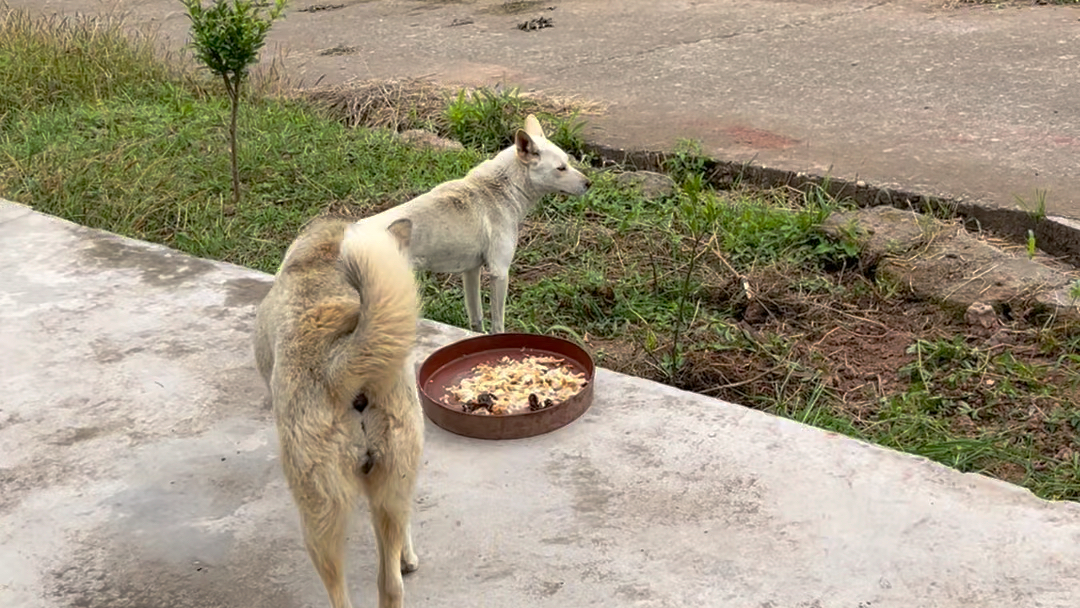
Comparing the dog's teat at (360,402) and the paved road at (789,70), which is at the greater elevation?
the dog's teat at (360,402)

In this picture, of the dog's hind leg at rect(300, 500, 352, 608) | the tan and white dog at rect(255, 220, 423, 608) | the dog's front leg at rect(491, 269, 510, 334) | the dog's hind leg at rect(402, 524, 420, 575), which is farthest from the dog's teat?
the dog's front leg at rect(491, 269, 510, 334)

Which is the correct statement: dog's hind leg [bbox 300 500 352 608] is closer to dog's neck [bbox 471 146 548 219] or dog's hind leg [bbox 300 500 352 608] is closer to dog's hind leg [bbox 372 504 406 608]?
dog's hind leg [bbox 372 504 406 608]

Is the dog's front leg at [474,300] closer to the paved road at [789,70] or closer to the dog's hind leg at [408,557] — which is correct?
the dog's hind leg at [408,557]

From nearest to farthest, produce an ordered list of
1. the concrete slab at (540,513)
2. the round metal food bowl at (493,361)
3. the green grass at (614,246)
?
the concrete slab at (540,513)
the round metal food bowl at (493,361)
the green grass at (614,246)

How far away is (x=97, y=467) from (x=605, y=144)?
4.47 m

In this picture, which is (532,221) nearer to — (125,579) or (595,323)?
(595,323)

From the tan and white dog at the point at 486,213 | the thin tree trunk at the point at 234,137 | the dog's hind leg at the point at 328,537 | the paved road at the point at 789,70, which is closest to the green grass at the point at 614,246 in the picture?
the thin tree trunk at the point at 234,137

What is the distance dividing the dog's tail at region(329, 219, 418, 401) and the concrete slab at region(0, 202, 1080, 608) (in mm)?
776

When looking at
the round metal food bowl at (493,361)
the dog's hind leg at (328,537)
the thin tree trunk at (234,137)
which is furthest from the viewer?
the thin tree trunk at (234,137)

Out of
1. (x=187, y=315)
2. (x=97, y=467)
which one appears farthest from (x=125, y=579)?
(x=187, y=315)

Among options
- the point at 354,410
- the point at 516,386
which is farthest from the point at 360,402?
the point at 516,386

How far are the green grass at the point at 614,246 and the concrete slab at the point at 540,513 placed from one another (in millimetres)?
624

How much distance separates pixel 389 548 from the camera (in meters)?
2.70

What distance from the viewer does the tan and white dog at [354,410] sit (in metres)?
2.50
